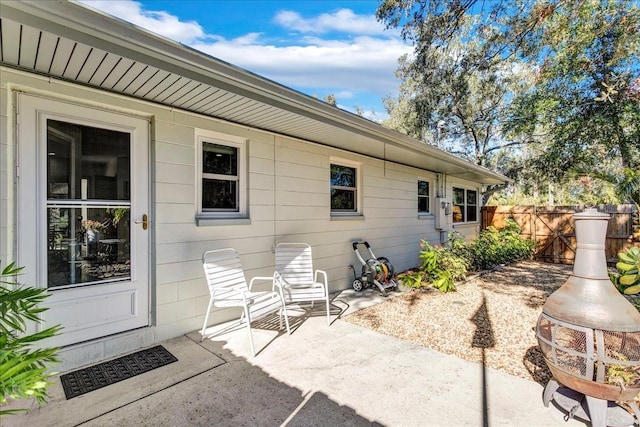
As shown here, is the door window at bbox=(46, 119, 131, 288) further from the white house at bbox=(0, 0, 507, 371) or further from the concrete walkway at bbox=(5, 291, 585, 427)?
the concrete walkway at bbox=(5, 291, 585, 427)

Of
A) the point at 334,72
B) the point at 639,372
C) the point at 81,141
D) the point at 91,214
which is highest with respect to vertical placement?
the point at 334,72

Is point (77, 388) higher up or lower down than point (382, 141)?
lower down

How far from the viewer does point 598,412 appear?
2.02 m

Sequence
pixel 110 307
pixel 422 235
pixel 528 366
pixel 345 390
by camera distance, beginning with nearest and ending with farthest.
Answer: pixel 345 390 < pixel 528 366 < pixel 110 307 < pixel 422 235

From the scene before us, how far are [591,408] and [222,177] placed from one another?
391cm

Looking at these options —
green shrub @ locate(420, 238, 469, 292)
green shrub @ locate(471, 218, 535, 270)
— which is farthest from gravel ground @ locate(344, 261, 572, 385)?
green shrub @ locate(471, 218, 535, 270)

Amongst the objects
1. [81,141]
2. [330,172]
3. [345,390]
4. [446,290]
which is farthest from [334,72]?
[345,390]

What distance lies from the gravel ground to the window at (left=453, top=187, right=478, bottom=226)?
12.1 ft

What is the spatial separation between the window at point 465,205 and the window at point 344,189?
4900 millimetres

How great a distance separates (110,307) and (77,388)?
2.53 feet

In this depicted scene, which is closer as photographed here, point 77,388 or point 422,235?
point 77,388

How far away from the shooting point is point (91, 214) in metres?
3.10

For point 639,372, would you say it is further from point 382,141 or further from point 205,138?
point 205,138

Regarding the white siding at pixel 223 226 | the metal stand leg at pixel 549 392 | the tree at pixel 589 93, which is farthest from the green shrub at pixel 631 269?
the tree at pixel 589 93
